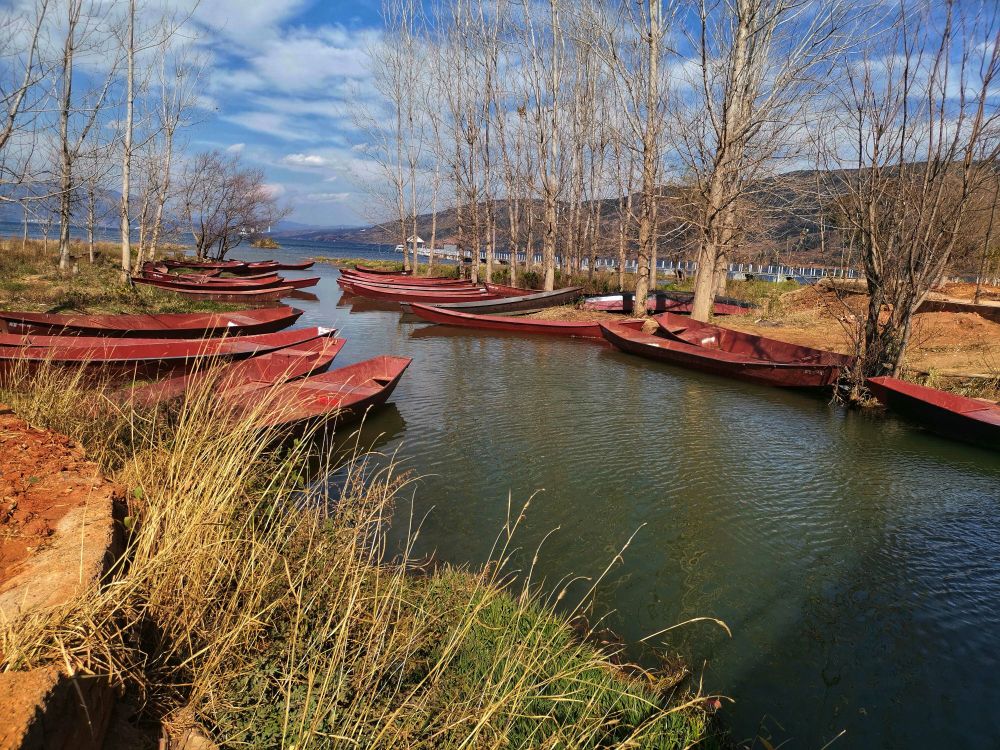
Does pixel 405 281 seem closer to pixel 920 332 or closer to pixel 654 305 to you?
pixel 654 305

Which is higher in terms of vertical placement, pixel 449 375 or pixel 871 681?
pixel 449 375

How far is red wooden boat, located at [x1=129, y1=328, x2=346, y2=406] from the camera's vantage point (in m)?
6.46

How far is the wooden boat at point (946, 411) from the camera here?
782 centimetres

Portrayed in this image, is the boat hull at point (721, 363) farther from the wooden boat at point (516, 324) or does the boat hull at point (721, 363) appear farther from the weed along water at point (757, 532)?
the wooden boat at point (516, 324)

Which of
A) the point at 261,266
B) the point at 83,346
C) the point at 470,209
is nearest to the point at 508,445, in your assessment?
the point at 83,346

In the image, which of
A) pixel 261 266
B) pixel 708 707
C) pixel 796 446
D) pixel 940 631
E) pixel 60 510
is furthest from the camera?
pixel 261 266

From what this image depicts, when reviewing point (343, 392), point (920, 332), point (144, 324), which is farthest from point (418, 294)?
point (920, 332)

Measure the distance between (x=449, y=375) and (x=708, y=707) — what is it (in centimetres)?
897

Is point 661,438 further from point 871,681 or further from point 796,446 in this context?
point 871,681

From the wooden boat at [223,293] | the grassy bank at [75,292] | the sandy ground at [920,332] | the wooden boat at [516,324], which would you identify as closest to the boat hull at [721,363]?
the sandy ground at [920,332]

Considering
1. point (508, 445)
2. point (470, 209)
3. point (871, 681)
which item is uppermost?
A: point (470, 209)

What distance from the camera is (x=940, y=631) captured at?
13.5 ft

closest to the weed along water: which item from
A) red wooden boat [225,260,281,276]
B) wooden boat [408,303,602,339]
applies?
wooden boat [408,303,602,339]

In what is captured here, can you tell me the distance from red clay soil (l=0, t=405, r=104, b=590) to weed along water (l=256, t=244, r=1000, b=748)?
2.09 m
